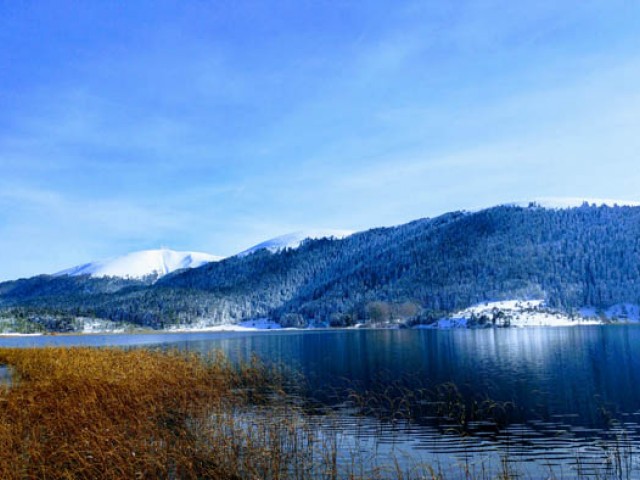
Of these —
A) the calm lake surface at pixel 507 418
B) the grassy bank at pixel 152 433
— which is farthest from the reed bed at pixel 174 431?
the calm lake surface at pixel 507 418

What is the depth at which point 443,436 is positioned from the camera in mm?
25469

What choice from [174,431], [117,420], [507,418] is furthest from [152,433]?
[507,418]

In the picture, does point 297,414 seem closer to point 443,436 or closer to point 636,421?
point 443,436

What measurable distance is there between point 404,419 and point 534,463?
9411mm

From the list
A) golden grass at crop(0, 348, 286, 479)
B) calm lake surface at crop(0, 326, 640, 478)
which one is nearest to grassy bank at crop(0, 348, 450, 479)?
golden grass at crop(0, 348, 286, 479)

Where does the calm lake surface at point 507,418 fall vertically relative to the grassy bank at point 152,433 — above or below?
below

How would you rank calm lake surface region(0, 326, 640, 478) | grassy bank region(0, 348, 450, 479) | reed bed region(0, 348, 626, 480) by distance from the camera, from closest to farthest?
grassy bank region(0, 348, 450, 479) < reed bed region(0, 348, 626, 480) < calm lake surface region(0, 326, 640, 478)

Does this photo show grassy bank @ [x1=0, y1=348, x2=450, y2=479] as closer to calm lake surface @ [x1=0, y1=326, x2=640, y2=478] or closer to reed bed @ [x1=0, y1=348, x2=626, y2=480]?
reed bed @ [x1=0, y1=348, x2=626, y2=480]

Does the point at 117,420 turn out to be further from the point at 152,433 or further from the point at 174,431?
the point at 152,433

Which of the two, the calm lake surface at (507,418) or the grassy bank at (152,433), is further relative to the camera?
the calm lake surface at (507,418)

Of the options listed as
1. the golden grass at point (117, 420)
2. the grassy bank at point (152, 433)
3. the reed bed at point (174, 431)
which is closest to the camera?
the golden grass at point (117, 420)

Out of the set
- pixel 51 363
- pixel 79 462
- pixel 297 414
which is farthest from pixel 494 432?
pixel 51 363

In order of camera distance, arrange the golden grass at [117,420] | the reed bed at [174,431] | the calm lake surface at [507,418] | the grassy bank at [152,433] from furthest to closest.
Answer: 1. the calm lake surface at [507,418]
2. the reed bed at [174,431]
3. the grassy bank at [152,433]
4. the golden grass at [117,420]

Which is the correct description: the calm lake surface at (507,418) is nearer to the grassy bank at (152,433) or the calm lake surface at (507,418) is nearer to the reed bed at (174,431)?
the reed bed at (174,431)
